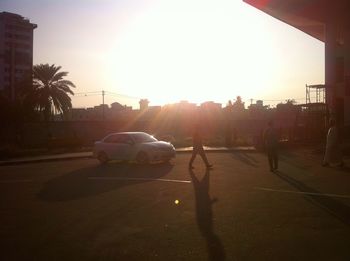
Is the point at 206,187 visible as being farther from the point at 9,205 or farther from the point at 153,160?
the point at 153,160

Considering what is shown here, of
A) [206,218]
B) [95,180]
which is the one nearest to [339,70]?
[95,180]

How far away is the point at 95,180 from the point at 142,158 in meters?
5.65

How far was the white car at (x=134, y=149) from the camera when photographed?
22.3 m

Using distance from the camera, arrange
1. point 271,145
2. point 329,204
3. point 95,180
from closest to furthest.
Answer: point 329,204 < point 95,180 < point 271,145

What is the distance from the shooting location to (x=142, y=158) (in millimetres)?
22469

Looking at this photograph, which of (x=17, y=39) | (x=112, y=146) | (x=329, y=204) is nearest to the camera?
(x=329, y=204)

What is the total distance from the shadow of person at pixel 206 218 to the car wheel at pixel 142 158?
21.3 feet

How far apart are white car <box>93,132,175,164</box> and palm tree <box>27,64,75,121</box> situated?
85.5 ft

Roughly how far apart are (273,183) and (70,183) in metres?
5.87

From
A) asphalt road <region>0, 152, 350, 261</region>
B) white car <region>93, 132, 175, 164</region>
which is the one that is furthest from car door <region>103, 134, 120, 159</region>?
asphalt road <region>0, 152, 350, 261</region>

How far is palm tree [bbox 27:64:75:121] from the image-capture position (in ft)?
161

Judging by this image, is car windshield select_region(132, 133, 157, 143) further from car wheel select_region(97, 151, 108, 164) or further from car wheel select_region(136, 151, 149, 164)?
car wheel select_region(97, 151, 108, 164)

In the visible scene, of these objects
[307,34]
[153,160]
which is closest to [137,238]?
[153,160]

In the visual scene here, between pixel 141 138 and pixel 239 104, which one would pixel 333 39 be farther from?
pixel 239 104
